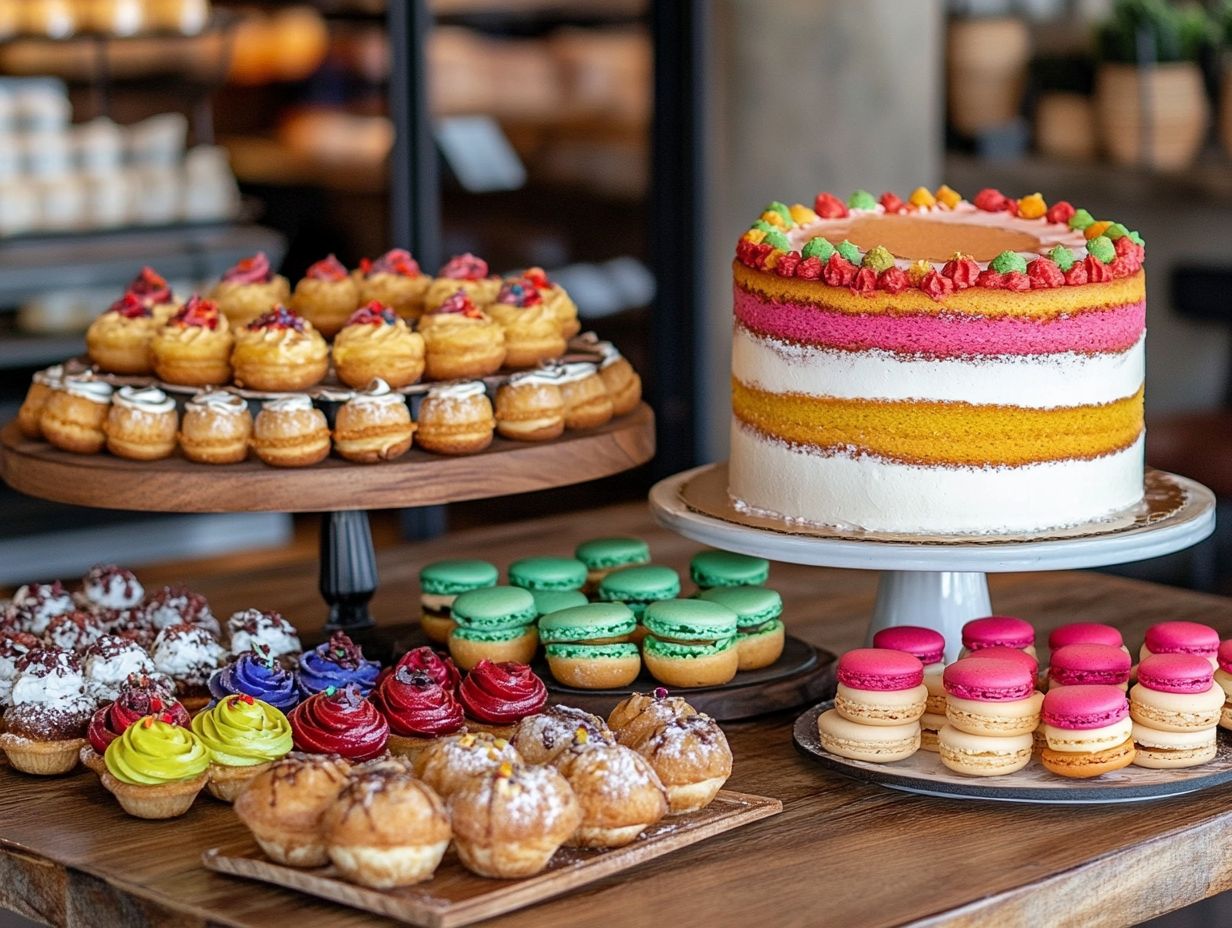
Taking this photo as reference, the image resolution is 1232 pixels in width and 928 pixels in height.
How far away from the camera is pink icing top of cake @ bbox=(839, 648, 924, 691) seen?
1.80 meters

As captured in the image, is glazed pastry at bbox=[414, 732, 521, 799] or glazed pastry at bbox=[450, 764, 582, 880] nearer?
glazed pastry at bbox=[450, 764, 582, 880]

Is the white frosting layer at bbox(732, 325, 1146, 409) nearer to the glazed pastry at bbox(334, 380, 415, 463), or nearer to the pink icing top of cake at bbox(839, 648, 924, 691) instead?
the pink icing top of cake at bbox(839, 648, 924, 691)

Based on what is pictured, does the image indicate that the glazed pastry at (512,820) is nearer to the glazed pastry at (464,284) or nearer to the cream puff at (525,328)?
the cream puff at (525,328)

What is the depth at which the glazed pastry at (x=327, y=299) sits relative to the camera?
95.1 inches

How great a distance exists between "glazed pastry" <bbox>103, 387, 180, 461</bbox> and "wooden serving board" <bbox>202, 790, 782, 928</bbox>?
565 mm

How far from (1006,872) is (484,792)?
1.50ft

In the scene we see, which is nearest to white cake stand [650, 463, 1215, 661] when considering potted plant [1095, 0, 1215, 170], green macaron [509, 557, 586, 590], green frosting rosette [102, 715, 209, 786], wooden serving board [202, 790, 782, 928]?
green macaron [509, 557, 586, 590]

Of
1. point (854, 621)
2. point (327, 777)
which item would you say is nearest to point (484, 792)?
point (327, 777)

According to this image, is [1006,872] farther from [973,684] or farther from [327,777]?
[327,777]

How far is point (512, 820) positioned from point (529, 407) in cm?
75

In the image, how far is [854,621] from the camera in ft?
8.06

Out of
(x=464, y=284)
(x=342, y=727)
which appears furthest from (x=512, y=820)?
(x=464, y=284)

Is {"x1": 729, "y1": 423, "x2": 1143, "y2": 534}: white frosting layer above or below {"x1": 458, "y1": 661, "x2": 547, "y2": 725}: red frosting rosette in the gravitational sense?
above

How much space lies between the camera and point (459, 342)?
2.19 m
